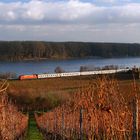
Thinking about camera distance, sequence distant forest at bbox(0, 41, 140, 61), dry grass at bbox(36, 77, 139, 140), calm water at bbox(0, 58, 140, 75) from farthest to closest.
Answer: distant forest at bbox(0, 41, 140, 61) → calm water at bbox(0, 58, 140, 75) → dry grass at bbox(36, 77, 139, 140)

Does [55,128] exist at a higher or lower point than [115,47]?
lower

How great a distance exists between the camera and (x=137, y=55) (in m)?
132

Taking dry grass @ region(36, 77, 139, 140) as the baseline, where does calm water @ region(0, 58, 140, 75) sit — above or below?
above

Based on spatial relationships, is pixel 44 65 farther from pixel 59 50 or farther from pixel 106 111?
pixel 106 111

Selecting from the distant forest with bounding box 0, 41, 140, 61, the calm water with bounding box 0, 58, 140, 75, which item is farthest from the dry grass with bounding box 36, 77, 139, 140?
the distant forest with bounding box 0, 41, 140, 61

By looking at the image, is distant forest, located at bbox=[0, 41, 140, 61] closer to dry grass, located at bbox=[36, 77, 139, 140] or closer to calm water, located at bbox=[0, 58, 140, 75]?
calm water, located at bbox=[0, 58, 140, 75]

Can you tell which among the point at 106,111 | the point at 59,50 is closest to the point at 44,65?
the point at 59,50

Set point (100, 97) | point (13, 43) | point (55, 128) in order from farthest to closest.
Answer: point (13, 43)
point (55, 128)
point (100, 97)

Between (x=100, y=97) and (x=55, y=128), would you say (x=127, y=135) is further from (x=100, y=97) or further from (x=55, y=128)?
(x=55, y=128)

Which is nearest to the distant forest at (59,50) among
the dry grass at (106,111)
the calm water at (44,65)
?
the calm water at (44,65)

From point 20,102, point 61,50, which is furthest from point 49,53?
point 20,102

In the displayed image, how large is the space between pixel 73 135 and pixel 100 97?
255cm

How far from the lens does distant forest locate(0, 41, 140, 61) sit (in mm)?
107000

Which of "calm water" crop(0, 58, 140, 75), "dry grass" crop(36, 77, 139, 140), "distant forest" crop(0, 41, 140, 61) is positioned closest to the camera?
"dry grass" crop(36, 77, 139, 140)
